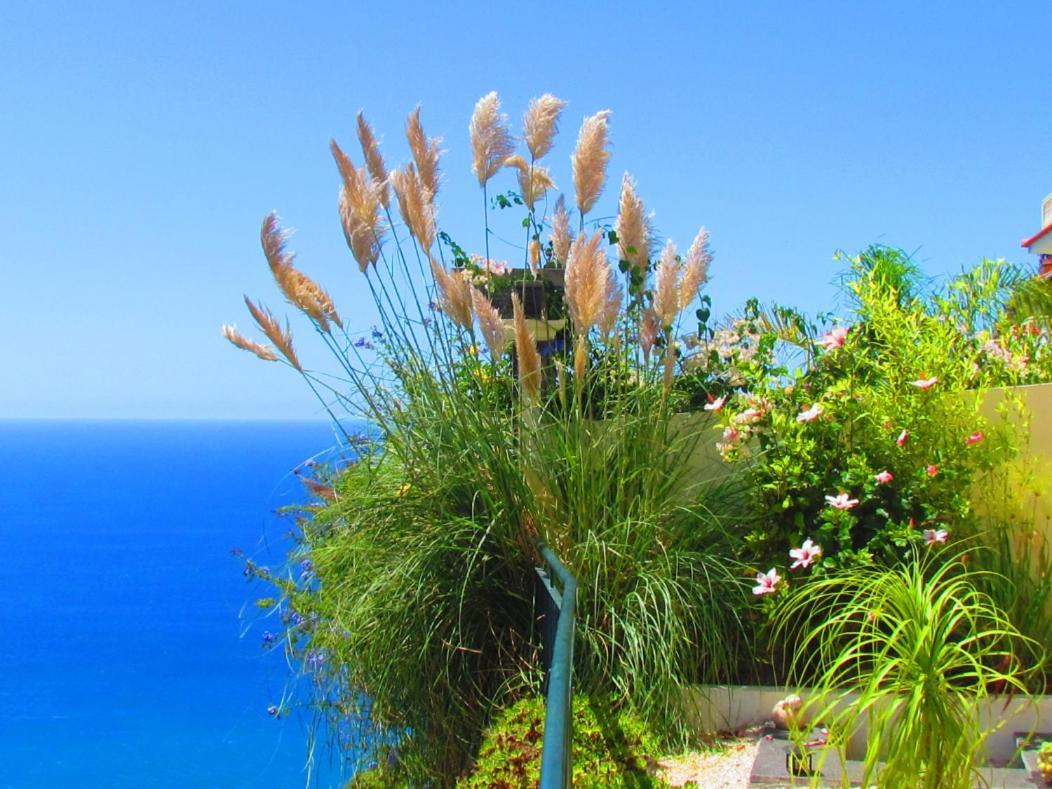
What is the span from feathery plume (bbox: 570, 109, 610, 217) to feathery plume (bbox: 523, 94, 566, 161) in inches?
7.3

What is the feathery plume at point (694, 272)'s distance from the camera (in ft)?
14.5

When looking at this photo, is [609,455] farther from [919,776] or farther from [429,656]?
[919,776]

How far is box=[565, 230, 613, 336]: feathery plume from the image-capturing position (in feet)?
13.5

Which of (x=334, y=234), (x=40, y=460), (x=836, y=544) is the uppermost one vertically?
(x=40, y=460)

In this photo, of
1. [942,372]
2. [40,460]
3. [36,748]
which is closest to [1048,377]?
[942,372]

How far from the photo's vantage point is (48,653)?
3941cm

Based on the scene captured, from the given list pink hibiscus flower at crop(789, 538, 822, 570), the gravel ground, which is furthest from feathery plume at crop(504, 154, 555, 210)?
the gravel ground

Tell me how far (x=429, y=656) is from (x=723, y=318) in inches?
106

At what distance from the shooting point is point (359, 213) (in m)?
4.62

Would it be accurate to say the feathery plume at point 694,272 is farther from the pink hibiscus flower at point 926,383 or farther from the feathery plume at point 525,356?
the pink hibiscus flower at point 926,383

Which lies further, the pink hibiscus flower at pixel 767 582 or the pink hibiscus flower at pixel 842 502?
the pink hibiscus flower at pixel 842 502

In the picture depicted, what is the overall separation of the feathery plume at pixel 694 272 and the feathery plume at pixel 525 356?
67cm

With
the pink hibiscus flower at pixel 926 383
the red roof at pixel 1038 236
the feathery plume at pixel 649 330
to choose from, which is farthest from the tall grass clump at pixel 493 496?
the red roof at pixel 1038 236

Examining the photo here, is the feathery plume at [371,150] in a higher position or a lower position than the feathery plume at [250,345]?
higher
